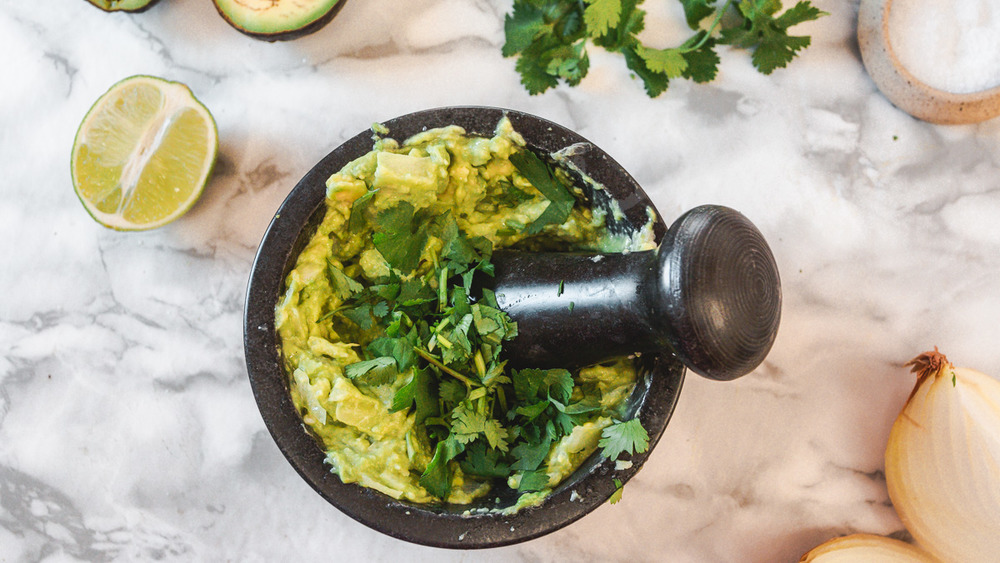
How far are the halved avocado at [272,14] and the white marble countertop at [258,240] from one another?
0.43 ft

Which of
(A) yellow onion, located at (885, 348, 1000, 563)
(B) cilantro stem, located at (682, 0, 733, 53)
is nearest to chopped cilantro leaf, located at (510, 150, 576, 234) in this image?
(B) cilantro stem, located at (682, 0, 733, 53)

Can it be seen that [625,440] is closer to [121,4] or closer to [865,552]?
[865,552]

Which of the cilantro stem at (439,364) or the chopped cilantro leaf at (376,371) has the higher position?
the cilantro stem at (439,364)

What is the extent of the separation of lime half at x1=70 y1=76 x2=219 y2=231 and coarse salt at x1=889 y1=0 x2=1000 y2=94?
52.5 inches

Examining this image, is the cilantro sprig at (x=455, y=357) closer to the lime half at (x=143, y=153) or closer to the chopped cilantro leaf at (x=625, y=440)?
the chopped cilantro leaf at (x=625, y=440)

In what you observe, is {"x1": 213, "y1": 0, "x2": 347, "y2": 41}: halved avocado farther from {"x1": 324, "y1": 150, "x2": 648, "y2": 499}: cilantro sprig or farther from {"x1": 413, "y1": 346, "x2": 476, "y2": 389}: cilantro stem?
{"x1": 413, "y1": 346, "x2": 476, "y2": 389}: cilantro stem

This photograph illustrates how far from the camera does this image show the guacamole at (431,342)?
1.09m

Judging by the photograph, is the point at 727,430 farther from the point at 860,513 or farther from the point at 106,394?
the point at 106,394

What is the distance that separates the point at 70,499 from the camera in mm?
1413

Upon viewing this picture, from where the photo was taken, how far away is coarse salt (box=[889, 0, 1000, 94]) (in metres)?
1.41

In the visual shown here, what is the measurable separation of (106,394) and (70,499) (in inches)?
8.5

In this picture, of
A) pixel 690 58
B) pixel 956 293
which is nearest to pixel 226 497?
pixel 690 58

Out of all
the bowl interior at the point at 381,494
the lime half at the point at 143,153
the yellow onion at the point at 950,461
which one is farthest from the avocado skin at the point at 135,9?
the yellow onion at the point at 950,461

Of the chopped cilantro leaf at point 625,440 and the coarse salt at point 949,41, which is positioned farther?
the coarse salt at point 949,41
